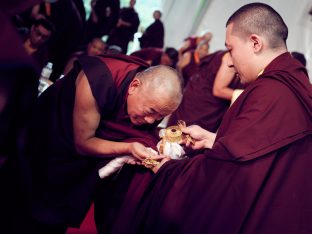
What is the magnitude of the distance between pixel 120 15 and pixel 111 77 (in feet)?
13.4

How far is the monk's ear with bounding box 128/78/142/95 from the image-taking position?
1.80m

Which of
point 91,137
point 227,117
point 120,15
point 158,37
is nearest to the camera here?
point 227,117

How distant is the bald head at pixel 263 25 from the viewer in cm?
172

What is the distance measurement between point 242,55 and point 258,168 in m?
0.58

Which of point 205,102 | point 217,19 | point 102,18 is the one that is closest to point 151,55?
point 102,18

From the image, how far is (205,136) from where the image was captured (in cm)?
199

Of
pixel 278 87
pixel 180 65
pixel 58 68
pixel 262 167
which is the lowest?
pixel 58 68

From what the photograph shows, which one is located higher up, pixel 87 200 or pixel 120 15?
pixel 120 15

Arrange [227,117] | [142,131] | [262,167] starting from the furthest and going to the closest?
[142,131], [227,117], [262,167]

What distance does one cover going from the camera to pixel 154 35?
251 inches

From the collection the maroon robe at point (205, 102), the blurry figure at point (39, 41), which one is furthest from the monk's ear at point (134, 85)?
the blurry figure at point (39, 41)

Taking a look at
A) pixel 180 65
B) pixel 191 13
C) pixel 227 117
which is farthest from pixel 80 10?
pixel 227 117

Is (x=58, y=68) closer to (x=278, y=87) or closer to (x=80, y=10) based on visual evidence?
(x=80, y=10)

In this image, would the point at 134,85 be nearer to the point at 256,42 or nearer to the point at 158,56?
the point at 256,42
